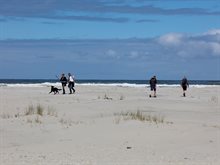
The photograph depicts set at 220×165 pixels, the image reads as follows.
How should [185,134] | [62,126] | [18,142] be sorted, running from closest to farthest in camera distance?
[18,142] < [185,134] < [62,126]

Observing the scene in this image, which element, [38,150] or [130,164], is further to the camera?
[38,150]

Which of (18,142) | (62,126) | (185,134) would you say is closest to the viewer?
(18,142)

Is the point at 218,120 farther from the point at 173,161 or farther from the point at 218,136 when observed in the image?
the point at 173,161

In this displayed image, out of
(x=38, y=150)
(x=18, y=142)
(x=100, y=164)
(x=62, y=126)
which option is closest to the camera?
(x=100, y=164)

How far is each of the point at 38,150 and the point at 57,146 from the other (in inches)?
28.0

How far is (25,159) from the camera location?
35.3 feet

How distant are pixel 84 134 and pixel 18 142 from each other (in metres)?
2.04

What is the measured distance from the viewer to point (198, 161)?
10688mm

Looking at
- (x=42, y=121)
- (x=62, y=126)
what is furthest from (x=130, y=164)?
(x=42, y=121)

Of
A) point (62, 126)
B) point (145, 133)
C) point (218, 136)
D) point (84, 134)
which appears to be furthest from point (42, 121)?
point (218, 136)

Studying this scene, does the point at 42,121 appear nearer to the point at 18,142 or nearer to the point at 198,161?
the point at 18,142

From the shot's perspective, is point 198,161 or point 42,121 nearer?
point 198,161

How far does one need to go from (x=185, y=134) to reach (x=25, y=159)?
5.45 metres

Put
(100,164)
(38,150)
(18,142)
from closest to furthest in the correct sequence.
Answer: (100,164), (38,150), (18,142)
